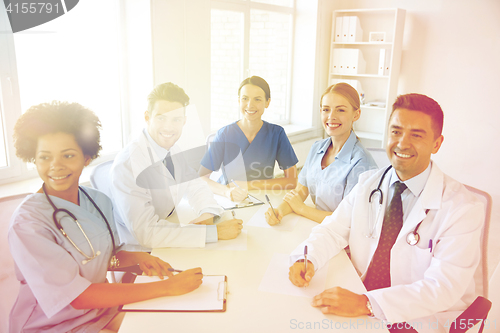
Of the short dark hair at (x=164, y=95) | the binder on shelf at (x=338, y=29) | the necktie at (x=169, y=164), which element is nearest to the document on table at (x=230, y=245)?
the necktie at (x=169, y=164)

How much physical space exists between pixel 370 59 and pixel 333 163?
3166 mm

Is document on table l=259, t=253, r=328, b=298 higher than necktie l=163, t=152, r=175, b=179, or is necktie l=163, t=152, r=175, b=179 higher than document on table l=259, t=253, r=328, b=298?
necktie l=163, t=152, r=175, b=179

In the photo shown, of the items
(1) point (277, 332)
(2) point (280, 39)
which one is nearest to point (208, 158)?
(1) point (277, 332)

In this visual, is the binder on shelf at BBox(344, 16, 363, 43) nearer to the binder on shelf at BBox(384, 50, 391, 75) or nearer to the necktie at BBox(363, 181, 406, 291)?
the binder on shelf at BBox(384, 50, 391, 75)

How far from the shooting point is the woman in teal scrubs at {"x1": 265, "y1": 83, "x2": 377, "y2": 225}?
6.05ft

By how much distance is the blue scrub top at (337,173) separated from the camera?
1.85 m

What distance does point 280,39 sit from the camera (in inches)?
185

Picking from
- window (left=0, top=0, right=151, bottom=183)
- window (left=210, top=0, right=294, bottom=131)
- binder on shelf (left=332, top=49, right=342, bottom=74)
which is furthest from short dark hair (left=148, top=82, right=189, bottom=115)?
binder on shelf (left=332, top=49, right=342, bottom=74)

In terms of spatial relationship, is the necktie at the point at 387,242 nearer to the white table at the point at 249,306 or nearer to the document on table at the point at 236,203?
the white table at the point at 249,306

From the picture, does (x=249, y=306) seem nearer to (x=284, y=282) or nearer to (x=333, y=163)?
(x=284, y=282)

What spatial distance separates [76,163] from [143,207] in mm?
406

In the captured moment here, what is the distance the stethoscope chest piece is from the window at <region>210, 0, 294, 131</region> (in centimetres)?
283

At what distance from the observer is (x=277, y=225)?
171 cm

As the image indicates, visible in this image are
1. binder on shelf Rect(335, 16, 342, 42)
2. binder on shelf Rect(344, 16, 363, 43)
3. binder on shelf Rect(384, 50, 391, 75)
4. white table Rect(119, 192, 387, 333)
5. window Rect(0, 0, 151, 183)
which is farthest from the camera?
binder on shelf Rect(335, 16, 342, 42)
